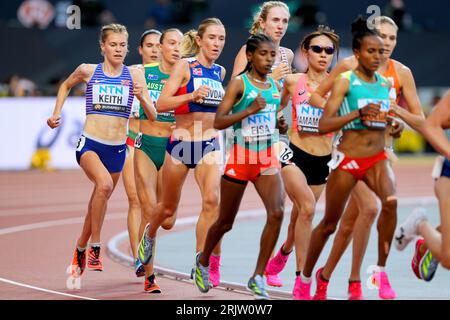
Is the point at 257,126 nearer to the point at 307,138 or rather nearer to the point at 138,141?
the point at 307,138

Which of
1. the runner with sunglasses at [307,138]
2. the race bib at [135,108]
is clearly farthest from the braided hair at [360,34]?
the race bib at [135,108]

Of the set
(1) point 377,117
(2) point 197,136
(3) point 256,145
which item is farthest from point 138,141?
(1) point 377,117

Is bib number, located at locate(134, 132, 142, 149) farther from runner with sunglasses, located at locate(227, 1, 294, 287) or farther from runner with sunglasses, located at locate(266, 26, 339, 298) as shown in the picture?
runner with sunglasses, located at locate(266, 26, 339, 298)

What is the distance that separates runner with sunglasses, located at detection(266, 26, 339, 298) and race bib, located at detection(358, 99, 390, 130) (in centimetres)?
165

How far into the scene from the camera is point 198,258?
34.0 feet

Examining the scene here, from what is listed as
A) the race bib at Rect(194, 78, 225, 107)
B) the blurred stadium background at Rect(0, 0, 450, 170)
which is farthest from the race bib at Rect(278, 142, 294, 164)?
the blurred stadium background at Rect(0, 0, 450, 170)

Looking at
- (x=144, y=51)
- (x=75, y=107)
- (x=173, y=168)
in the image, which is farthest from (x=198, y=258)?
(x=75, y=107)

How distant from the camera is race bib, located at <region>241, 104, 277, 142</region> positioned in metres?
9.59

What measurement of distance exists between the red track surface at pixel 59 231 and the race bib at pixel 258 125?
1.67 metres

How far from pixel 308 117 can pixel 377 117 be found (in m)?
1.86

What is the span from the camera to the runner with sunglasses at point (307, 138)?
10.6 m

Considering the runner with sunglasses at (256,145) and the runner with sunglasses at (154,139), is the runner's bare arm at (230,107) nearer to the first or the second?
the runner with sunglasses at (256,145)
